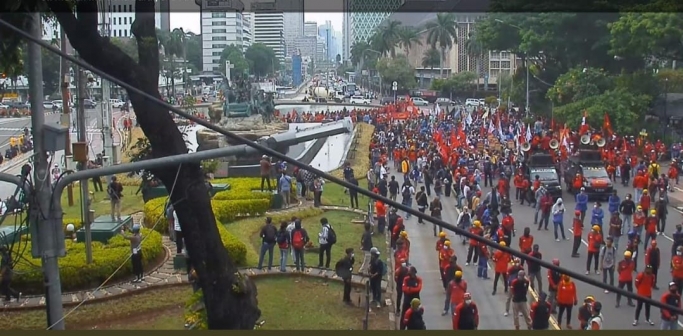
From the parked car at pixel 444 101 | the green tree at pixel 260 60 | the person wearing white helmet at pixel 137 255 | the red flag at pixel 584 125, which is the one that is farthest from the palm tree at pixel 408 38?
the person wearing white helmet at pixel 137 255

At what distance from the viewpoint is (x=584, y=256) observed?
589 inches

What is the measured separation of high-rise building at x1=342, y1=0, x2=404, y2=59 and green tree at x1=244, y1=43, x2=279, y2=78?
9612mm

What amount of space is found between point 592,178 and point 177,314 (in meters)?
13.2

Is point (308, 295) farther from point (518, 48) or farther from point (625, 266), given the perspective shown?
A: point (518, 48)

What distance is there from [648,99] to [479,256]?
656 inches

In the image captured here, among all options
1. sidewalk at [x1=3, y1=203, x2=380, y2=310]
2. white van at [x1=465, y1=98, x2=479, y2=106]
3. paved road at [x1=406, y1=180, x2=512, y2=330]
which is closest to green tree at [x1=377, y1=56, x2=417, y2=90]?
white van at [x1=465, y1=98, x2=479, y2=106]

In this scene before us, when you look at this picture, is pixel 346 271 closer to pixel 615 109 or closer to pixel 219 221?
pixel 219 221

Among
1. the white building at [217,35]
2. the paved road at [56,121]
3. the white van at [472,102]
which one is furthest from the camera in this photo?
the white building at [217,35]

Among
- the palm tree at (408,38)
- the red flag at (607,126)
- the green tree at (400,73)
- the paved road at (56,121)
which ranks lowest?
the paved road at (56,121)

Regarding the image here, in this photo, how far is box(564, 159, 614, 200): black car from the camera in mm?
20531

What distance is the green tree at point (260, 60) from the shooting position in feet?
274

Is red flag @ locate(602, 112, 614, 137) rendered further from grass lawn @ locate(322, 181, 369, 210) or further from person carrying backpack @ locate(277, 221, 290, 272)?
person carrying backpack @ locate(277, 221, 290, 272)

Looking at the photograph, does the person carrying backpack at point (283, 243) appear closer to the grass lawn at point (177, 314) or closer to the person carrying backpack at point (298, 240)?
the person carrying backpack at point (298, 240)

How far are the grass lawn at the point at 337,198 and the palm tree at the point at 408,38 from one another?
3785 centimetres
